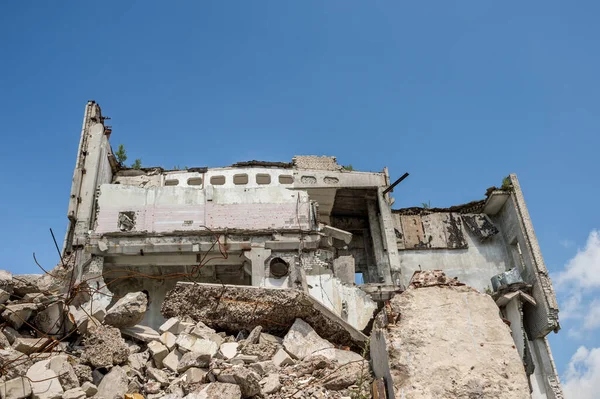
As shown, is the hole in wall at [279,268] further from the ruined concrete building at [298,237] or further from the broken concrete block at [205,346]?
the broken concrete block at [205,346]

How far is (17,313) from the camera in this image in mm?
6574

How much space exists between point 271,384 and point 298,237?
46.1 feet

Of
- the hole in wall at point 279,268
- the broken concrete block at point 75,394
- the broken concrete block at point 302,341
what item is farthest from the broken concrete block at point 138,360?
the hole in wall at point 279,268

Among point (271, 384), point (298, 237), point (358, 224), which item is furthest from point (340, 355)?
point (358, 224)

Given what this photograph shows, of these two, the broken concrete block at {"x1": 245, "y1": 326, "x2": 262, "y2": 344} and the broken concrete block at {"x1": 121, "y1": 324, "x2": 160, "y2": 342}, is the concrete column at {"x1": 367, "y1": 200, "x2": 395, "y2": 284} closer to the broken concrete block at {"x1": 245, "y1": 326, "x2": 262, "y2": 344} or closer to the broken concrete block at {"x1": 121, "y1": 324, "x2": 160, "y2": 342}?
the broken concrete block at {"x1": 245, "y1": 326, "x2": 262, "y2": 344}

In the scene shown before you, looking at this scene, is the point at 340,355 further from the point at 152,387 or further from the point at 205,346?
the point at 152,387

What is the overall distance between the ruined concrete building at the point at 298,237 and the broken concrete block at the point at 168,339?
27.3 feet

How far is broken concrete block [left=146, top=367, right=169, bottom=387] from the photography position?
19.6 feet

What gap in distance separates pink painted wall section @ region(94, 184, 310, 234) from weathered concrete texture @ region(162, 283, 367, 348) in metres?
12.4

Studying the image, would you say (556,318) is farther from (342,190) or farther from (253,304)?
(253,304)

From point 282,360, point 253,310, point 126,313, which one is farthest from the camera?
point 253,310

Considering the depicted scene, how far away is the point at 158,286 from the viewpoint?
67.5 feet

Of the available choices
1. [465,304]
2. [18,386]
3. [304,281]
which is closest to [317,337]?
[465,304]

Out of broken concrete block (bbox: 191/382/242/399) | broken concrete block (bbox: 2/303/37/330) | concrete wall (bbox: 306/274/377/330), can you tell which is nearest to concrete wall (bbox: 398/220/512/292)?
concrete wall (bbox: 306/274/377/330)
